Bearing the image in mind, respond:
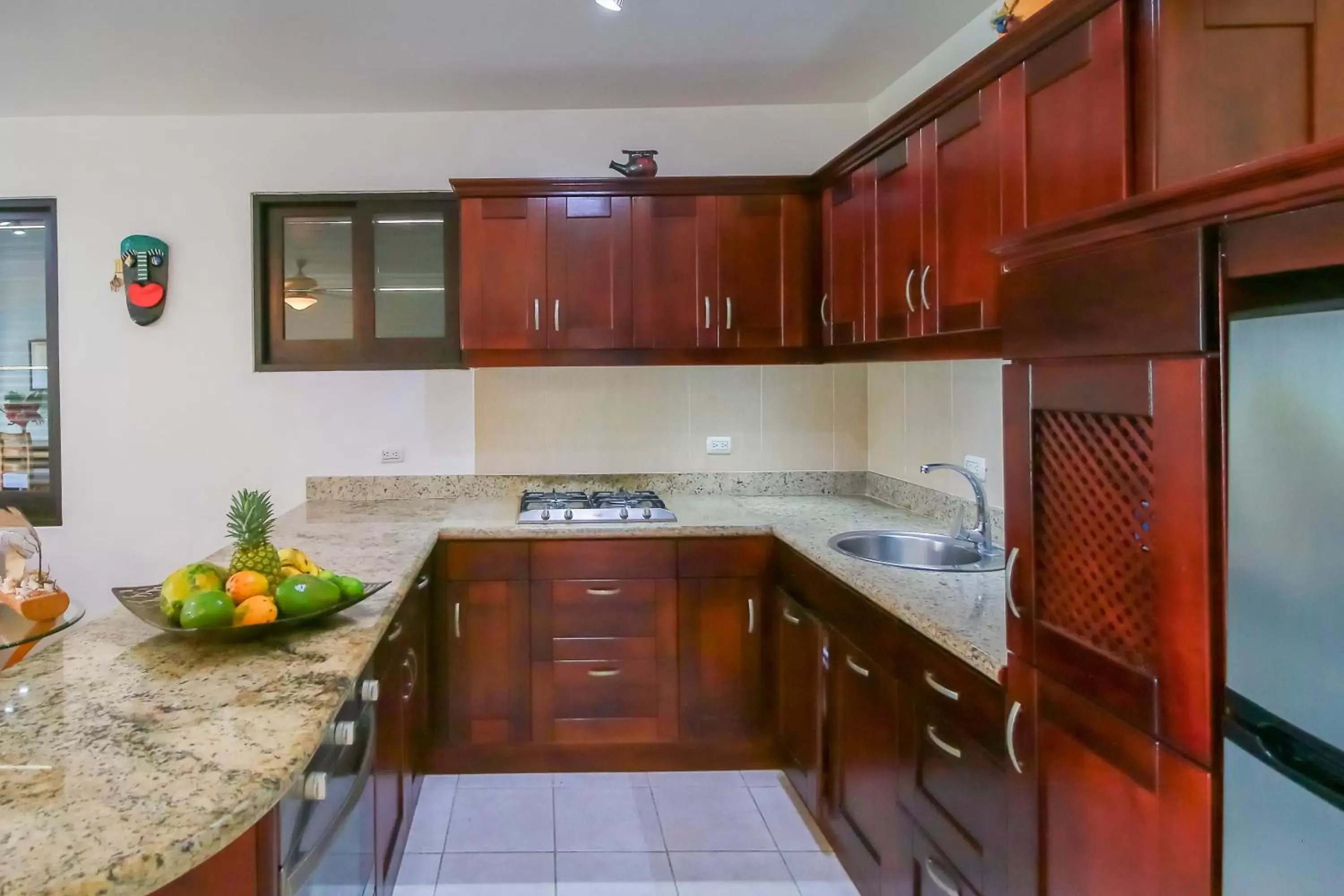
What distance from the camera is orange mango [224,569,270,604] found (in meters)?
1.44

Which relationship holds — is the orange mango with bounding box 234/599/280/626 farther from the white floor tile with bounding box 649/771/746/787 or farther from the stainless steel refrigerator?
the white floor tile with bounding box 649/771/746/787

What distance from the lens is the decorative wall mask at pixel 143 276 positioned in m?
3.08

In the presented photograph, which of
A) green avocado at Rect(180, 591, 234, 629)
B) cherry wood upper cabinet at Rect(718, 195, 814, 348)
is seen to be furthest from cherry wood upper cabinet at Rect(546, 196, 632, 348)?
green avocado at Rect(180, 591, 234, 629)

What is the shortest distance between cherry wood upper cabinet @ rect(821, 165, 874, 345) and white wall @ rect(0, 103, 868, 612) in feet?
2.05

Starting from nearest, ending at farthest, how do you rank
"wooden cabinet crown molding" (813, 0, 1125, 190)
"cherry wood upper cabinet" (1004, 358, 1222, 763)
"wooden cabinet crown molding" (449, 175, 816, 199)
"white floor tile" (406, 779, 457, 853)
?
"cherry wood upper cabinet" (1004, 358, 1222, 763)
"wooden cabinet crown molding" (813, 0, 1125, 190)
"white floor tile" (406, 779, 457, 853)
"wooden cabinet crown molding" (449, 175, 816, 199)

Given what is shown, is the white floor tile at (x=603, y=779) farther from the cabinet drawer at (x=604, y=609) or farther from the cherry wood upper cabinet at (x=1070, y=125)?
the cherry wood upper cabinet at (x=1070, y=125)

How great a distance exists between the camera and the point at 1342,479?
0.76m

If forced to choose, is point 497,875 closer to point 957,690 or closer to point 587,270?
point 957,690

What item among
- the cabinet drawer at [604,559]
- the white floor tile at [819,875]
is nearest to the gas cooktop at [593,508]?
the cabinet drawer at [604,559]

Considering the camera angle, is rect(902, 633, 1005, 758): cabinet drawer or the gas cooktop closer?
rect(902, 633, 1005, 758): cabinet drawer

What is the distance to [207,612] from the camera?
1.36 meters

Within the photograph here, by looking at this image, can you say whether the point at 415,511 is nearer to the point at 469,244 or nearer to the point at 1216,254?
the point at 469,244

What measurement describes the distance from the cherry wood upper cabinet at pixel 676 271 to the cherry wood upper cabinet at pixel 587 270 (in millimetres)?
51

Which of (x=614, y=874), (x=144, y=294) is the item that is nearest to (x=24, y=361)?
(x=144, y=294)
